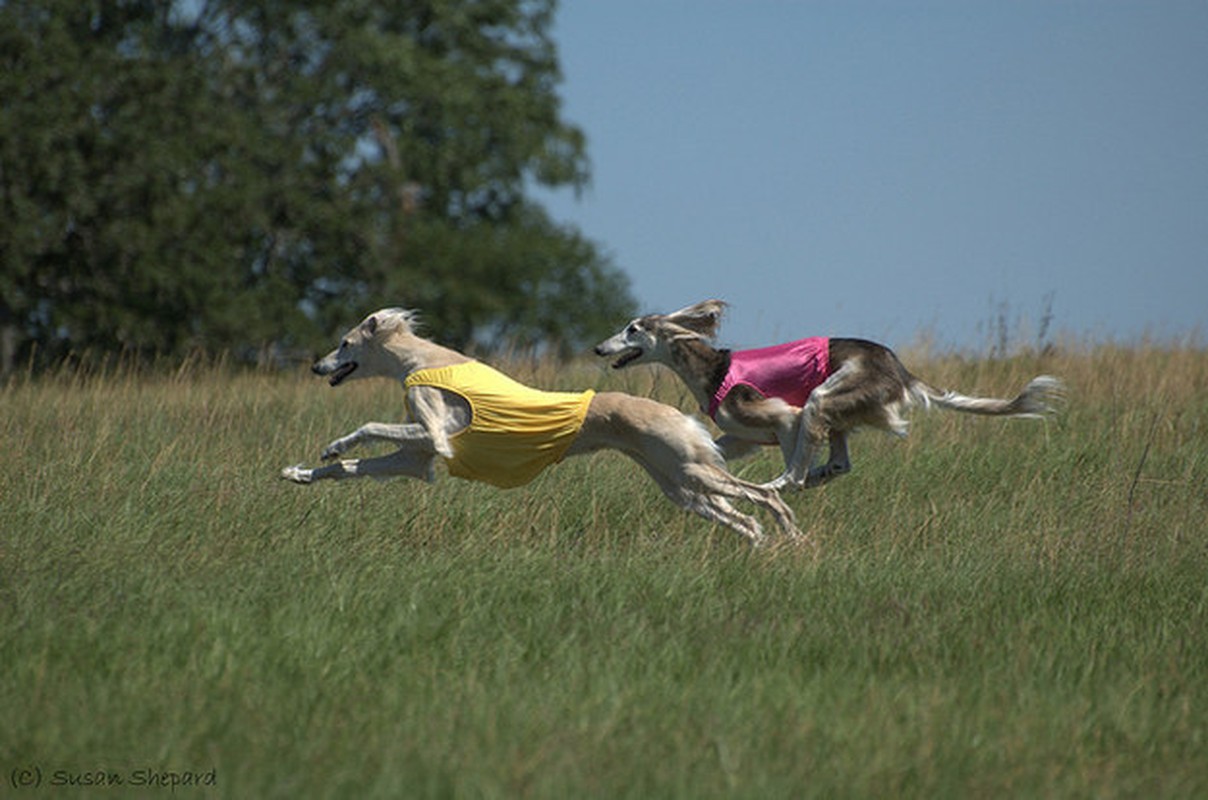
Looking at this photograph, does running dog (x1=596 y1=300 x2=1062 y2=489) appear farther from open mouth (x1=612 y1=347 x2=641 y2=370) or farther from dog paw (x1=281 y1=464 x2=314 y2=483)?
dog paw (x1=281 y1=464 x2=314 y2=483)

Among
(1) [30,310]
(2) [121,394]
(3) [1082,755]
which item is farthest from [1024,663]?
(1) [30,310]

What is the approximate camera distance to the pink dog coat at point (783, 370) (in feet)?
29.3

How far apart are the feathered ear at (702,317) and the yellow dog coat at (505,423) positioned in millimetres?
1808

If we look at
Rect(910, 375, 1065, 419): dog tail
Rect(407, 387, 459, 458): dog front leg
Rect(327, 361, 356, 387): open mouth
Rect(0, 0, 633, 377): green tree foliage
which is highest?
Rect(0, 0, 633, 377): green tree foliage

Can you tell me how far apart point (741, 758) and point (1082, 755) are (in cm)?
120

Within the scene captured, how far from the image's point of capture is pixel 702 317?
9.35m

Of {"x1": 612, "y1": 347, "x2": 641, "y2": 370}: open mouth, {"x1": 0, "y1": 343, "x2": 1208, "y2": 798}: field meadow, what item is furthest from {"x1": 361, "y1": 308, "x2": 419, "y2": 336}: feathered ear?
{"x1": 612, "y1": 347, "x2": 641, "y2": 370}: open mouth

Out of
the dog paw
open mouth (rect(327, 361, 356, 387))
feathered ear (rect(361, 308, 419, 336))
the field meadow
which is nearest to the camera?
the field meadow

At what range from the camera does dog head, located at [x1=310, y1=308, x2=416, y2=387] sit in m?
8.08

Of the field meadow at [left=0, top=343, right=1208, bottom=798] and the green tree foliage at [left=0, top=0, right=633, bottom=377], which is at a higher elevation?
the green tree foliage at [left=0, top=0, right=633, bottom=377]

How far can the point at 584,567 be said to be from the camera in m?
6.83

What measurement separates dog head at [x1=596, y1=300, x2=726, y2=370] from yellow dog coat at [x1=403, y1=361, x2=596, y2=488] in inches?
65.3

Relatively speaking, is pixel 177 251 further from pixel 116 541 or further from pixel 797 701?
pixel 797 701

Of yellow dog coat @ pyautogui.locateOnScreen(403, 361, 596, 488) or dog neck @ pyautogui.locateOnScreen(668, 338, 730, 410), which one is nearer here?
yellow dog coat @ pyautogui.locateOnScreen(403, 361, 596, 488)
